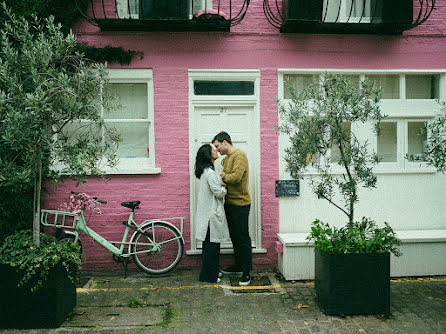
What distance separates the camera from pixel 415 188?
716cm

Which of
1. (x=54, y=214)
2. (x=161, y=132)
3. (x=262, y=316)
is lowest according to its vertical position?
(x=262, y=316)

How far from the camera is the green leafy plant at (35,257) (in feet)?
14.6

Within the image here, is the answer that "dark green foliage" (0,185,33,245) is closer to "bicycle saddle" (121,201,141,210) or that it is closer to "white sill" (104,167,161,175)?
"white sill" (104,167,161,175)

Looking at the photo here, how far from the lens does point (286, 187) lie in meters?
6.93

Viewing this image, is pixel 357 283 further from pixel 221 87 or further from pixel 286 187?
pixel 221 87

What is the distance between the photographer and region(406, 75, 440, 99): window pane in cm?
729

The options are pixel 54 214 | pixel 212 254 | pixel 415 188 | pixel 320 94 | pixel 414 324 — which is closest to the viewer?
pixel 414 324

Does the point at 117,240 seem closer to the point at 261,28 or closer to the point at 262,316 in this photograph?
the point at 262,316

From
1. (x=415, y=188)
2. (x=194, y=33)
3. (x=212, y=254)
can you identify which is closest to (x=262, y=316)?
(x=212, y=254)

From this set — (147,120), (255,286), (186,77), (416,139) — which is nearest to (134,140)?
(147,120)

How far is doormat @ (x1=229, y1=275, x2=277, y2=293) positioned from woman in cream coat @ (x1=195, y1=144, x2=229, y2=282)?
0.32m

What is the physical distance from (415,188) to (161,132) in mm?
4326

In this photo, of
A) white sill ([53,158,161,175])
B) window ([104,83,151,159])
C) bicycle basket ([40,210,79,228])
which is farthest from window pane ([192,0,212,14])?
bicycle basket ([40,210,79,228])

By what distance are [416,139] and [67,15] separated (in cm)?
606
